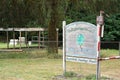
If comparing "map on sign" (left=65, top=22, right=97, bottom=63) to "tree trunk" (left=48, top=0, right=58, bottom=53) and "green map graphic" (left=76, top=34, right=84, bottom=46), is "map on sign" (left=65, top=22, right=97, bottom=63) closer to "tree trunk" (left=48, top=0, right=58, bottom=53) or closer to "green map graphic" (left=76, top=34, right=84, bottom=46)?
"green map graphic" (left=76, top=34, right=84, bottom=46)

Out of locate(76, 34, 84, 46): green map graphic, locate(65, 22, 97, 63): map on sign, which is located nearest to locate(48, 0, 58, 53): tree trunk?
locate(65, 22, 97, 63): map on sign

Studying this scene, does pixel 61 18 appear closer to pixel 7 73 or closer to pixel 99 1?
pixel 99 1

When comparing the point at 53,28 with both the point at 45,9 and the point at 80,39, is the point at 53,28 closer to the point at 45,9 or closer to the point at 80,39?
the point at 45,9

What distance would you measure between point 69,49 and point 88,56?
3.60 feet

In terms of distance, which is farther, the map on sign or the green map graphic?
the green map graphic

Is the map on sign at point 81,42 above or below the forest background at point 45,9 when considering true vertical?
below

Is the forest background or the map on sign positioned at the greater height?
the forest background

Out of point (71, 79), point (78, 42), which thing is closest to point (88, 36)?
point (78, 42)

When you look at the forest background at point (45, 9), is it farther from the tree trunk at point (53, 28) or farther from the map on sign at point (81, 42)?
the map on sign at point (81, 42)

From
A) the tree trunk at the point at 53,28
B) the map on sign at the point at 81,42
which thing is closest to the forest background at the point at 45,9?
the tree trunk at the point at 53,28

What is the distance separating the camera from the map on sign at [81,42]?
10.9 m

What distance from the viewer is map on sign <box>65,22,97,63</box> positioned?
10.9 m

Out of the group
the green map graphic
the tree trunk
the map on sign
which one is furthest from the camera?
the tree trunk

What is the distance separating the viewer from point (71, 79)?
36.1 ft
